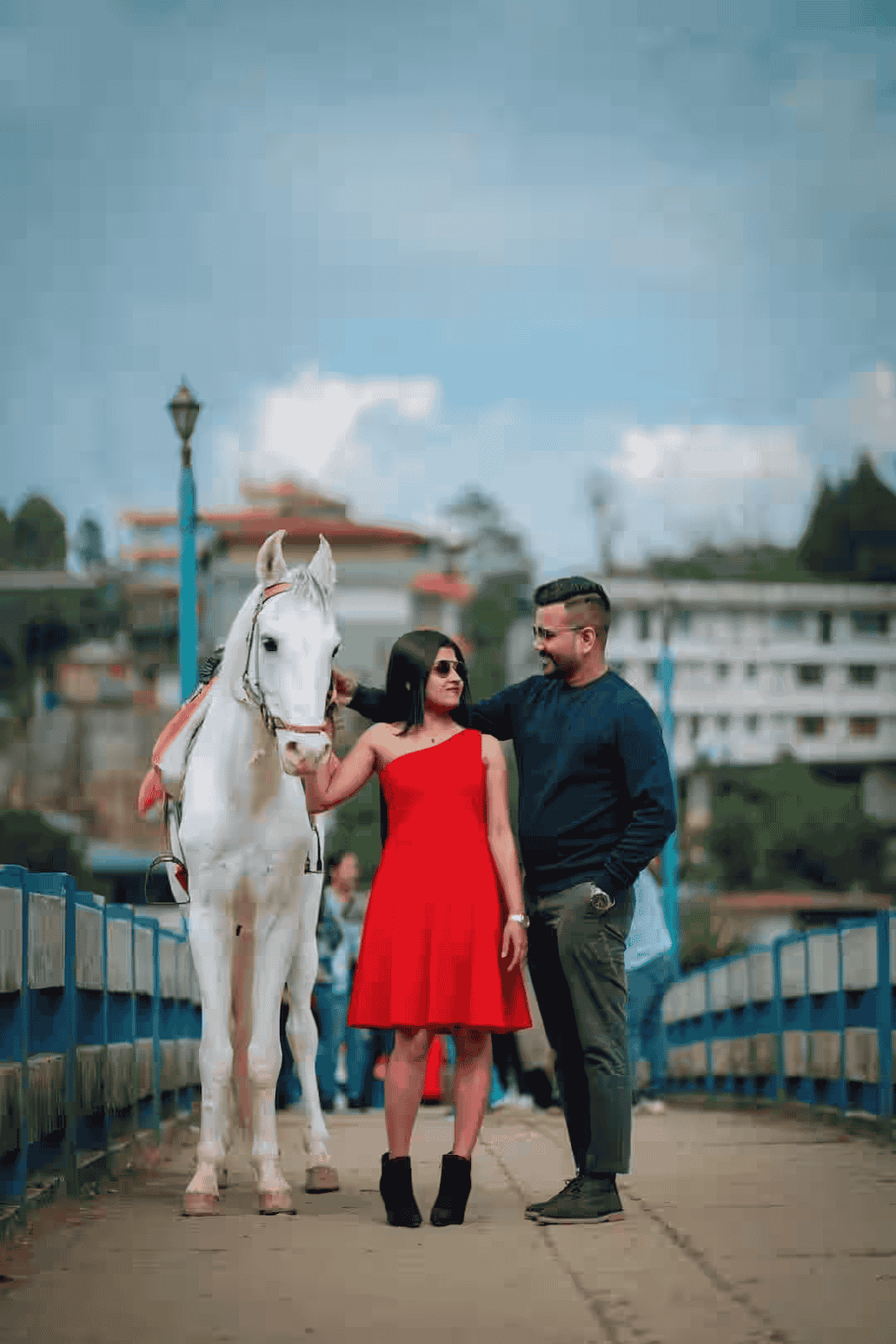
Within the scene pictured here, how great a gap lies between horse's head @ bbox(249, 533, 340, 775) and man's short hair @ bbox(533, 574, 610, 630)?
729mm

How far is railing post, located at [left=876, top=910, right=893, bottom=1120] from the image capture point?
456 inches

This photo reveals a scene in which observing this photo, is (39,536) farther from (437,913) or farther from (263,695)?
(437,913)

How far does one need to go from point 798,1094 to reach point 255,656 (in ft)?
26.3

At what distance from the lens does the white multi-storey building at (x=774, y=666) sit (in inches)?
5300

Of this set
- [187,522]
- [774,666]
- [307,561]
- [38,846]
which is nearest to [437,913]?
[187,522]

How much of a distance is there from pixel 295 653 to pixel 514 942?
1230mm

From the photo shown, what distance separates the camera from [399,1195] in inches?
299

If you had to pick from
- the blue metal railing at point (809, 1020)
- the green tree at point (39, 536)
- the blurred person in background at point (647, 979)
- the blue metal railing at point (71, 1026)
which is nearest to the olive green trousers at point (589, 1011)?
the blue metal railing at point (71, 1026)

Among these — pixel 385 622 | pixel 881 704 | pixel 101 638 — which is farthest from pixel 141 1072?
pixel 881 704

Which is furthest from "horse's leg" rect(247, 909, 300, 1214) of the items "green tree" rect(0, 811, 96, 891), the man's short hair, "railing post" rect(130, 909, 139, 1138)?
"green tree" rect(0, 811, 96, 891)

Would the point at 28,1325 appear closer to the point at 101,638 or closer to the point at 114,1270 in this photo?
the point at 114,1270

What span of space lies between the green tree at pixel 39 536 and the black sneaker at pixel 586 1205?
129 meters

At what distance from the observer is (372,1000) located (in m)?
7.69

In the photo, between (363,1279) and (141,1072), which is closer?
(363,1279)
